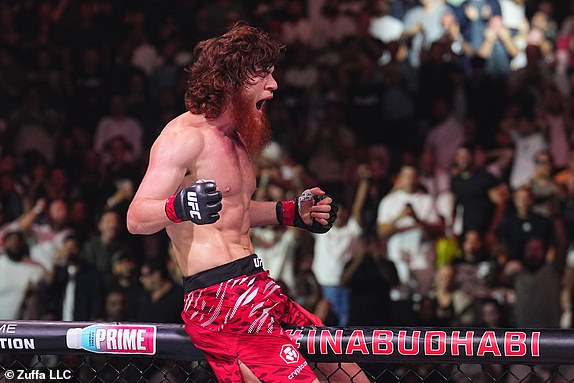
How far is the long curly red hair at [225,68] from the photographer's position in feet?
10.6

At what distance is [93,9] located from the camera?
34.2 ft

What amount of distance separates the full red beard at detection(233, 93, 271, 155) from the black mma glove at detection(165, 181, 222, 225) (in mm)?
432

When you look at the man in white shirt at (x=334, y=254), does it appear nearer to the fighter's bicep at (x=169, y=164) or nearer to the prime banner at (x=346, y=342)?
the prime banner at (x=346, y=342)

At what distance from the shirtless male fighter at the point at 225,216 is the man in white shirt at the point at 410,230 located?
4310mm

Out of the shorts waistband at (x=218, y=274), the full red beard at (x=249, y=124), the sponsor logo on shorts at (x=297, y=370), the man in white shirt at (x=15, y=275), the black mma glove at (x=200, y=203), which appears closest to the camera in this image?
the black mma glove at (x=200, y=203)

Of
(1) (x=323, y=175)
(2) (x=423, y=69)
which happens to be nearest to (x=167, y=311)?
(1) (x=323, y=175)

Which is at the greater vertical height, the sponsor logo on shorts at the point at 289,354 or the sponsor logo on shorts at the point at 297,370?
the sponsor logo on shorts at the point at 289,354

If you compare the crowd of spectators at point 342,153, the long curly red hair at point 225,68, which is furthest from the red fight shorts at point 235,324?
the crowd of spectators at point 342,153

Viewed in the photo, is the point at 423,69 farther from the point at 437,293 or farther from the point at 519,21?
the point at 437,293

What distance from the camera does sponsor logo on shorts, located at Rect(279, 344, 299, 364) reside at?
3.10m

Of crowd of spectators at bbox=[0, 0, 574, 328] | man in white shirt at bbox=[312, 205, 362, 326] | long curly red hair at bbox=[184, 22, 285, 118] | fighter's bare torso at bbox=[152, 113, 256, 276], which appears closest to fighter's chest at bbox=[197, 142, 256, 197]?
fighter's bare torso at bbox=[152, 113, 256, 276]

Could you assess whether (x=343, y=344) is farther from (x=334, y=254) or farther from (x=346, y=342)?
(x=334, y=254)

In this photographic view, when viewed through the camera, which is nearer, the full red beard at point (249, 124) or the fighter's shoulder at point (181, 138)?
the fighter's shoulder at point (181, 138)

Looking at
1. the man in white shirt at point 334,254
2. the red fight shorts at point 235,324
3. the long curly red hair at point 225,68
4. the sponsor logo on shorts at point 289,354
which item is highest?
the long curly red hair at point 225,68
